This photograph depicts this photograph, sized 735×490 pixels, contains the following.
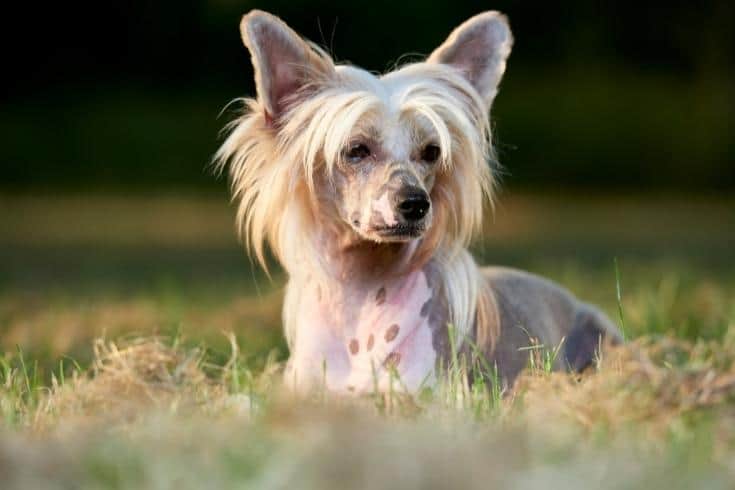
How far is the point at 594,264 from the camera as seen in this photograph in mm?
11805

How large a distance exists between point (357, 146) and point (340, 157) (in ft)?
0.22

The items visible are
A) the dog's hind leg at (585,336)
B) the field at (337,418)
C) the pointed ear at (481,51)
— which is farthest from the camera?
the dog's hind leg at (585,336)

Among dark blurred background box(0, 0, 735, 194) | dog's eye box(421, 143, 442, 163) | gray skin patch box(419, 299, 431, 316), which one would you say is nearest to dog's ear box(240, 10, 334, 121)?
dog's eye box(421, 143, 442, 163)

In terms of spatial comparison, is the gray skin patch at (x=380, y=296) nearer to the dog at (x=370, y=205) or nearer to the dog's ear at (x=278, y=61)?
the dog at (x=370, y=205)

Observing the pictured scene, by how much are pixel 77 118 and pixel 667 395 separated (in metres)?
15.9

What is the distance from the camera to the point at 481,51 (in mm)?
5012

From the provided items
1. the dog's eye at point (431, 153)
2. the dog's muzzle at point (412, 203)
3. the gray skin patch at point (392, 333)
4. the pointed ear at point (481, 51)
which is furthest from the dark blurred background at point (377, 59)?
the dog's muzzle at point (412, 203)

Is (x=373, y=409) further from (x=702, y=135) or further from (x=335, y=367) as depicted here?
(x=702, y=135)

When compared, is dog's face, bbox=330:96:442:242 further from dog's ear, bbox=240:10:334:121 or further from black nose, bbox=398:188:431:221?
dog's ear, bbox=240:10:334:121

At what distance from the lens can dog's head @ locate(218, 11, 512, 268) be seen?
4488 mm

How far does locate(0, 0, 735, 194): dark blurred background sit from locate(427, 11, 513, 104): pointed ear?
1270 centimetres

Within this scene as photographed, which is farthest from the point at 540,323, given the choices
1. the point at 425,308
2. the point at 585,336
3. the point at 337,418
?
the point at 337,418

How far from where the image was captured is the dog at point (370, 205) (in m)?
4.52

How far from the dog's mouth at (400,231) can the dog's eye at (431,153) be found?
0.32 metres
